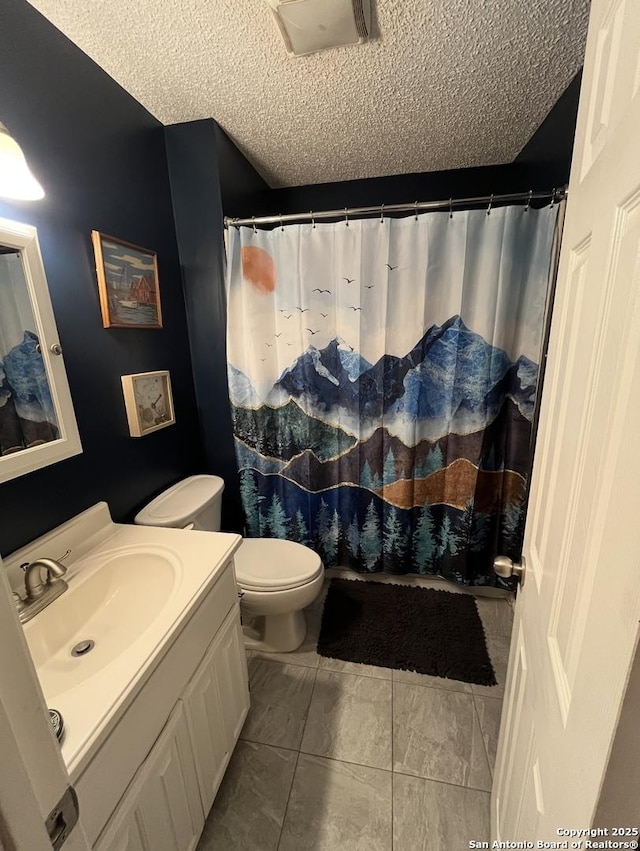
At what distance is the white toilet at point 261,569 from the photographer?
4.71 ft

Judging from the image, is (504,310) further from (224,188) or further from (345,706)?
(345,706)

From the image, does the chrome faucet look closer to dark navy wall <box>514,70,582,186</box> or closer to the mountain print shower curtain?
the mountain print shower curtain

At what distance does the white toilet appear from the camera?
1437mm

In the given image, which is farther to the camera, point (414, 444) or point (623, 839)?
point (414, 444)

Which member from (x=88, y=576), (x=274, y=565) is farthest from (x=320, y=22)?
(x=274, y=565)

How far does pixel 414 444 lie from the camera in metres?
1.75

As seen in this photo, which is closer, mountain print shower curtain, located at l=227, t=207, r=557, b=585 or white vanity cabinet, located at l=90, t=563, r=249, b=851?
white vanity cabinet, located at l=90, t=563, r=249, b=851

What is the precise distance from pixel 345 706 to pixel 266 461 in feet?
3.73

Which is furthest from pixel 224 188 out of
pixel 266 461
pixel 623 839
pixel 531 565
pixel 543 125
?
pixel 623 839

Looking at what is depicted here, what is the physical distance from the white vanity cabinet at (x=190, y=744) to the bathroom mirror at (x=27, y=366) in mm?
659

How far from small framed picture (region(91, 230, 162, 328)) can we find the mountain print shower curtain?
14.9 inches

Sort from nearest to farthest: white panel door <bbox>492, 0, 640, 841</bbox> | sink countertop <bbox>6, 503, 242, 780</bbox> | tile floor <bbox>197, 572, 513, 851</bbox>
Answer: white panel door <bbox>492, 0, 640, 841</bbox> → sink countertop <bbox>6, 503, 242, 780</bbox> → tile floor <bbox>197, 572, 513, 851</bbox>

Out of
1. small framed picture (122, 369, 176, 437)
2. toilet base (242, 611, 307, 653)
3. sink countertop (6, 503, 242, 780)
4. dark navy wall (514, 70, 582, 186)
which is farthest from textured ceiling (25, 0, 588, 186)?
toilet base (242, 611, 307, 653)

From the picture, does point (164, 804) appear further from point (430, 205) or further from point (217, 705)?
point (430, 205)
